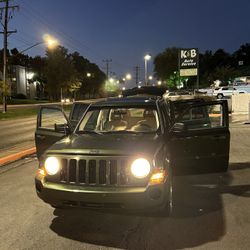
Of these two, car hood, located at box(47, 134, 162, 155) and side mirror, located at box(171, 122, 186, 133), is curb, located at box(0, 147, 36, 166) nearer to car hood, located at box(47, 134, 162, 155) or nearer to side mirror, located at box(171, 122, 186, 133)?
car hood, located at box(47, 134, 162, 155)

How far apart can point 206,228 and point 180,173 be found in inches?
Answer: 79.3

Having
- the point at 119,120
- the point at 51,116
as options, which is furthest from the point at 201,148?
the point at 51,116

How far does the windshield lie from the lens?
20.8 ft

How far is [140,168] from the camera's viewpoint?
4.89 m

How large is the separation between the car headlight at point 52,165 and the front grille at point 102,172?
0.32m

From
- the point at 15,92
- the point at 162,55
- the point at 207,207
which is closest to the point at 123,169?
the point at 207,207

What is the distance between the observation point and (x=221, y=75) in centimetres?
9838

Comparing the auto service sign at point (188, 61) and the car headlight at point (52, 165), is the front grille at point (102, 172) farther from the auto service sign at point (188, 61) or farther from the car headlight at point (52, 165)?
the auto service sign at point (188, 61)

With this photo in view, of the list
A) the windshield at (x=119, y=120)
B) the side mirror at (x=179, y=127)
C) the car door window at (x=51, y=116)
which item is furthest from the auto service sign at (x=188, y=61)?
the side mirror at (x=179, y=127)

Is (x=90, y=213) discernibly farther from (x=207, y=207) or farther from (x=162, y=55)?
(x=162, y=55)

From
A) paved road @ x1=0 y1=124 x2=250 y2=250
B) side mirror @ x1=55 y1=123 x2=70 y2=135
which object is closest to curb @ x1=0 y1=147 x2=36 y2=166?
paved road @ x1=0 y1=124 x2=250 y2=250

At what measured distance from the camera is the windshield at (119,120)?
634cm

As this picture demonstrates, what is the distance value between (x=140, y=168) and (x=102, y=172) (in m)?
0.47

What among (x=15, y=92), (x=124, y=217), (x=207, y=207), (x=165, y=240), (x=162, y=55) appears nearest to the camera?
(x=165, y=240)
